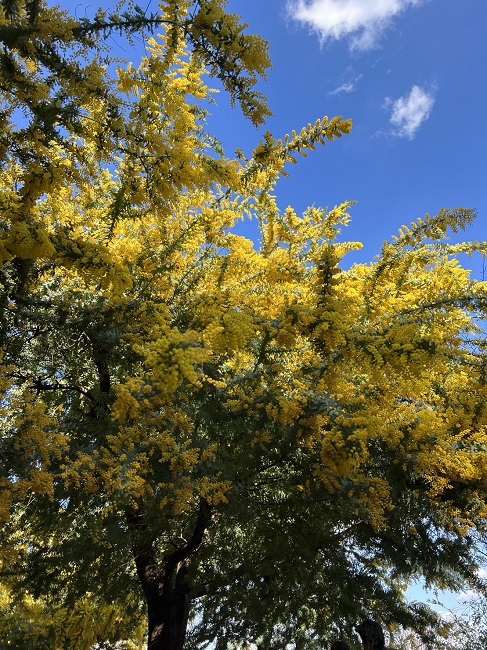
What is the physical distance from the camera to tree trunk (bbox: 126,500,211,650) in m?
6.34

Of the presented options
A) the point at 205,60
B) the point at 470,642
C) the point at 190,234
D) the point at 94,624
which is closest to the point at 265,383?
the point at 190,234

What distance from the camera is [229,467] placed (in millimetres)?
4379

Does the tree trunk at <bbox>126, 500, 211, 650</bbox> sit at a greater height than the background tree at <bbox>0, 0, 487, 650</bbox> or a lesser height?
lesser

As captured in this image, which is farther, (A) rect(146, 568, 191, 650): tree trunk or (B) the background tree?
(A) rect(146, 568, 191, 650): tree trunk

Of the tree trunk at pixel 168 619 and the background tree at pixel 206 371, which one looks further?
the tree trunk at pixel 168 619

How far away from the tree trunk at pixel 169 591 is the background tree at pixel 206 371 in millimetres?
32

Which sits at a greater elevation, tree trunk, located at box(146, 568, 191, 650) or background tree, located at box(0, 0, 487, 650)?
background tree, located at box(0, 0, 487, 650)

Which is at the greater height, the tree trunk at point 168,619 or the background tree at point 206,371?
the background tree at point 206,371

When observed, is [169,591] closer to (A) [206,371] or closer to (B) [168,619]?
(B) [168,619]

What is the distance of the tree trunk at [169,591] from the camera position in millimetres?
6340

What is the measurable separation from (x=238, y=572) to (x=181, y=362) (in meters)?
4.03

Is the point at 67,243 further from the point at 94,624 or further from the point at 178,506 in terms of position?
the point at 94,624

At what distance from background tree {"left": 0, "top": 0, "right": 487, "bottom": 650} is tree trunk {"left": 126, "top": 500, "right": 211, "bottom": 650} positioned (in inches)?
1.3

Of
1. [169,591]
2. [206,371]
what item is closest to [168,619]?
[169,591]
